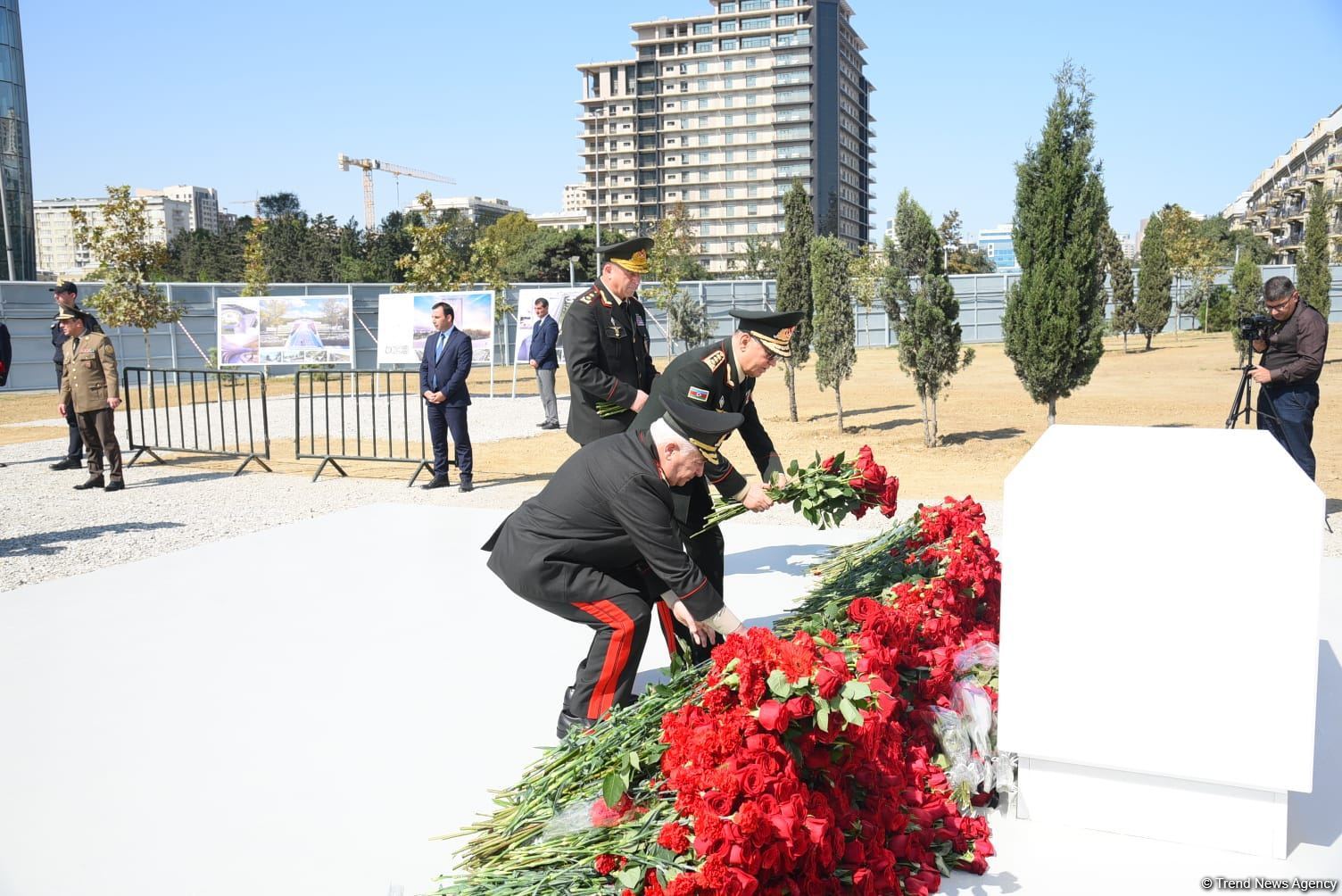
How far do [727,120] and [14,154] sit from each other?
287 feet

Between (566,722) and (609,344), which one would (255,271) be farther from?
(566,722)

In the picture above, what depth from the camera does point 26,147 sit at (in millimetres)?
44719

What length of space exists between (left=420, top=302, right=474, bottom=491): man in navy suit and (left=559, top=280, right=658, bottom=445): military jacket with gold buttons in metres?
4.48

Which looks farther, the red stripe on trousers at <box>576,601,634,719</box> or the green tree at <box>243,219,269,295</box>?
the green tree at <box>243,219,269,295</box>

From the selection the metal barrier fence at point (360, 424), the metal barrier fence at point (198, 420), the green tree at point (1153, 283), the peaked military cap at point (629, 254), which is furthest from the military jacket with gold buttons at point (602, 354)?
the green tree at point (1153, 283)

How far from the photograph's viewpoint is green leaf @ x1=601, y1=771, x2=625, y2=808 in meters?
2.67

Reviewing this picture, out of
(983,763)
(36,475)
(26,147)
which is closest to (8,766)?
(983,763)

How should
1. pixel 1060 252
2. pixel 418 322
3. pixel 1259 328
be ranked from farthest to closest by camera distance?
1. pixel 418 322
2. pixel 1060 252
3. pixel 1259 328

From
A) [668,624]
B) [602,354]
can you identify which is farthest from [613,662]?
[602,354]

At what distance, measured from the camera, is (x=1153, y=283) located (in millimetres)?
33281

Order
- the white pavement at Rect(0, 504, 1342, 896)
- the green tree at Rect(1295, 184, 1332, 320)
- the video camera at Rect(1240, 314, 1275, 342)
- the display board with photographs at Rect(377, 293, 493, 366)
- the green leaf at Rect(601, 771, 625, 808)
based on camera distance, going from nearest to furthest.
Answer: the green leaf at Rect(601, 771, 625, 808) → the white pavement at Rect(0, 504, 1342, 896) → the video camera at Rect(1240, 314, 1275, 342) → the display board with photographs at Rect(377, 293, 493, 366) → the green tree at Rect(1295, 184, 1332, 320)

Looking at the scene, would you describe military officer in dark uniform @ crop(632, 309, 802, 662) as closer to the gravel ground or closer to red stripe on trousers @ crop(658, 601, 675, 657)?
red stripe on trousers @ crop(658, 601, 675, 657)

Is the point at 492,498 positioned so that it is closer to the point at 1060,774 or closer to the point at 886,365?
the point at 1060,774

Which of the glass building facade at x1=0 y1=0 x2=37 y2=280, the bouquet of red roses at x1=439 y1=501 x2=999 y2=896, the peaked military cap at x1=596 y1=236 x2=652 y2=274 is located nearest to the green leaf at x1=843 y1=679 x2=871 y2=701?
the bouquet of red roses at x1=439 y1=501 x2=999 y2=896
